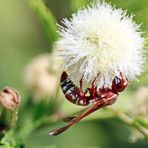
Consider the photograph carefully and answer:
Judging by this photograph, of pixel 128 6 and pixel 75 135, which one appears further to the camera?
pixel 75 135

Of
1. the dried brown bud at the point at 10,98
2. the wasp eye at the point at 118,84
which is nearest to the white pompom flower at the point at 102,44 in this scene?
the wasp eye at the point at 118,84

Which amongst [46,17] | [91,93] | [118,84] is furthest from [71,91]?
[46,17]

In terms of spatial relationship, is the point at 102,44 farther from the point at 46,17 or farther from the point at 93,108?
the point at 46,17

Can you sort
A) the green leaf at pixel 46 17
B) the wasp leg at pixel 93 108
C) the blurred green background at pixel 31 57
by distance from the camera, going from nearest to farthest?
the wasp leg at pixel 93 108
the green leaf at pixel 46 17
the blurred green background at pixel 31 57

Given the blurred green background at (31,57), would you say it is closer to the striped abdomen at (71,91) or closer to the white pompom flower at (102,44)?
the striped abdomen at (71,91)

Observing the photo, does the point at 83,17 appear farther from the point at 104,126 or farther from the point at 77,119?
the point at 104,126

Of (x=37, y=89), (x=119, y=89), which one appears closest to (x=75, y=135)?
(x=37, y=89)
